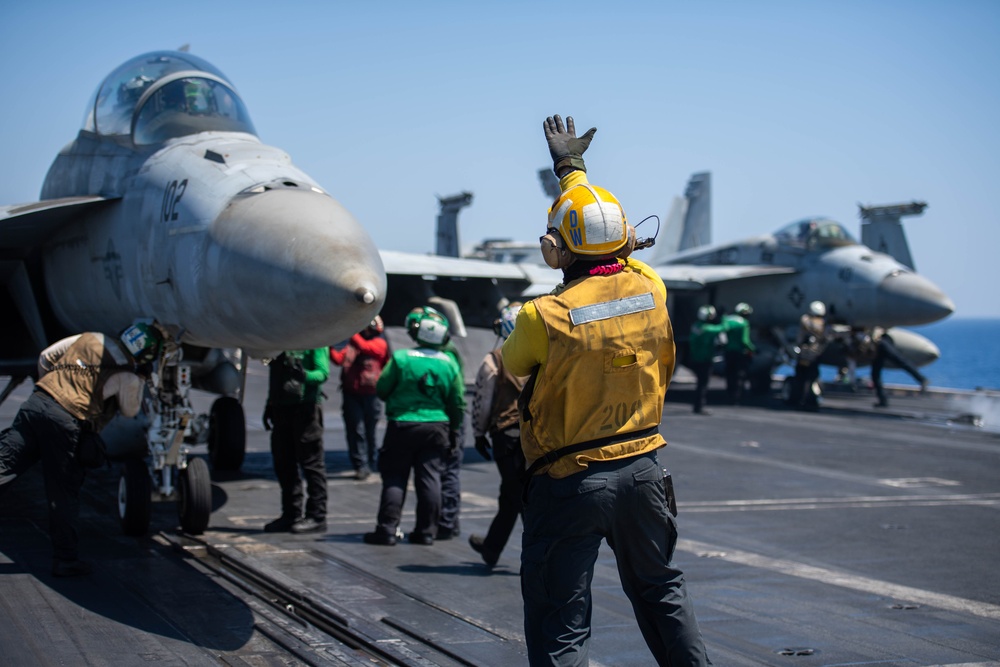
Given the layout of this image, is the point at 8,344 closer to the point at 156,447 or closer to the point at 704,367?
the point at 156,447

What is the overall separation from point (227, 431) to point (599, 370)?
328 inches

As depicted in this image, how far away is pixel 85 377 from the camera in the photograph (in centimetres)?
702

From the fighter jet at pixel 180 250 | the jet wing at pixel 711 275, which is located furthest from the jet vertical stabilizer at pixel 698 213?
the fighter jet at pixel 180 250

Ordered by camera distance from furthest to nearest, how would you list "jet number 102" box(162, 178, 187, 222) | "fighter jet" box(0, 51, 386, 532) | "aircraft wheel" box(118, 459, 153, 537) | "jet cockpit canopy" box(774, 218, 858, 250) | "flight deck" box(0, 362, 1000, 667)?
"jet cockpit canopy" box(774, 218, 858, 250) < "aircraft wheel" box(118, 459, 153, 537) < "jet number 102" box(162, 178, 187, 222) < "fighter jet" box(0, 51, 386, 532) < "flight deck" box(0, 362, 1000, 667)

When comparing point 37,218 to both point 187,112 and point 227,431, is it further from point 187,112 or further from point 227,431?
point 227,431

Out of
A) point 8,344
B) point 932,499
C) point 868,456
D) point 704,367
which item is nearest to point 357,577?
point 8,344

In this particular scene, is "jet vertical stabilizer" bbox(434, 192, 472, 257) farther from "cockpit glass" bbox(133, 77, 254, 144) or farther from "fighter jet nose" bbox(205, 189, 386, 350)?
"fighter jet nose" bbox(205, 189, 386, 350)

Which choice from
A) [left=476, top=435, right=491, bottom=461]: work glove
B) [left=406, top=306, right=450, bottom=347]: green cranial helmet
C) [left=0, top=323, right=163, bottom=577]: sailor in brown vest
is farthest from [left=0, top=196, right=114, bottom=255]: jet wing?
[left=476, top=435, right=491, bottom=461]: work glove

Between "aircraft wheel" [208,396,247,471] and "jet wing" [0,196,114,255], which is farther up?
"jet wing" [0,196,114,255]

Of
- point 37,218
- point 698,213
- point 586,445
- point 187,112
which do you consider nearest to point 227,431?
point 37,218

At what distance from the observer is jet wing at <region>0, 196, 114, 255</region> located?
8.49 metres

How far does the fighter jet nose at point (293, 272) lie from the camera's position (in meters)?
6.02

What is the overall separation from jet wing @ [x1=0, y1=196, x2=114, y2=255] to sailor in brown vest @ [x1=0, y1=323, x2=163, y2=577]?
185 centimetres

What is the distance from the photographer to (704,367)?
19.8 m
